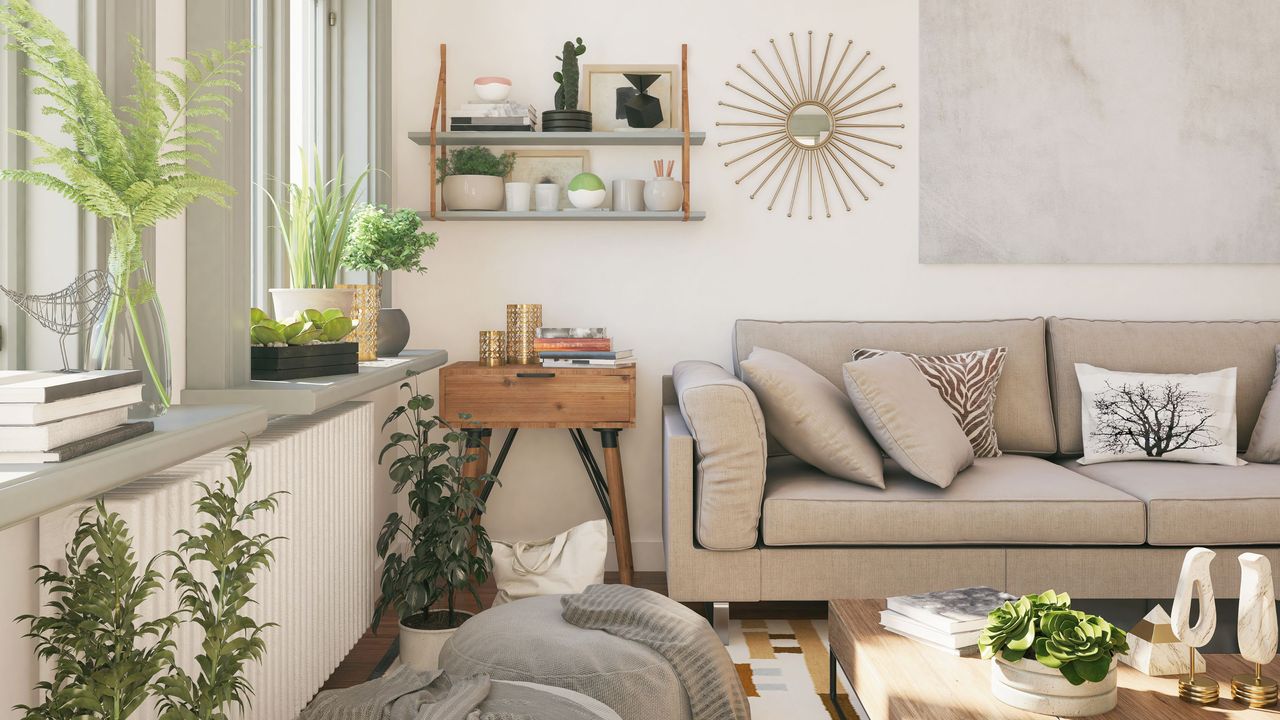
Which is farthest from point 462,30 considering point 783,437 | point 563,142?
point 783,437

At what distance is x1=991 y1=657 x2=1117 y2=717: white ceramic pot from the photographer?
161 centimetres

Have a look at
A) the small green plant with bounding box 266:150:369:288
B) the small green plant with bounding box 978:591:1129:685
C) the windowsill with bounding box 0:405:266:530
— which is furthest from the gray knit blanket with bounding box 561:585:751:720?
the small green plant with bounding box 266:150:369:288

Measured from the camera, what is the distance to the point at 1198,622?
1.70m

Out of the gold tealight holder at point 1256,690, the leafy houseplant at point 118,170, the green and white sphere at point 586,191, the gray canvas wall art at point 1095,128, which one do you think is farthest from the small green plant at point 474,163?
the gold tealight holder at point 1256,690

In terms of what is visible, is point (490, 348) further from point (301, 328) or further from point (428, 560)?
point (301, 328)

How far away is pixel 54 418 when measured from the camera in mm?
1226

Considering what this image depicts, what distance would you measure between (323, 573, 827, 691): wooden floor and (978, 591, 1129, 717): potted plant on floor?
60.5 inches

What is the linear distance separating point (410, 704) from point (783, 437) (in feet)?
5.23

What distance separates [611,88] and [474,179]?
629 millimetres

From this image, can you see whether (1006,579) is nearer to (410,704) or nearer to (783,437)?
(783,437)

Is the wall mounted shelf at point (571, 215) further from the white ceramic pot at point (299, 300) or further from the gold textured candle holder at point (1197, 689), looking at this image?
the gold textured candle holder at point (1197, 689)

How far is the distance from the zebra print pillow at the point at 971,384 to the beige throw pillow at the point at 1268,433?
82cm

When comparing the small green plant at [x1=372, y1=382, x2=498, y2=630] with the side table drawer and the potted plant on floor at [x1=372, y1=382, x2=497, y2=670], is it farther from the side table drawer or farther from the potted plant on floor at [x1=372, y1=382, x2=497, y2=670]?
the side table drawer

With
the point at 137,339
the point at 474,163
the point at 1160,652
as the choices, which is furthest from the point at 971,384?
the point at 137,339
